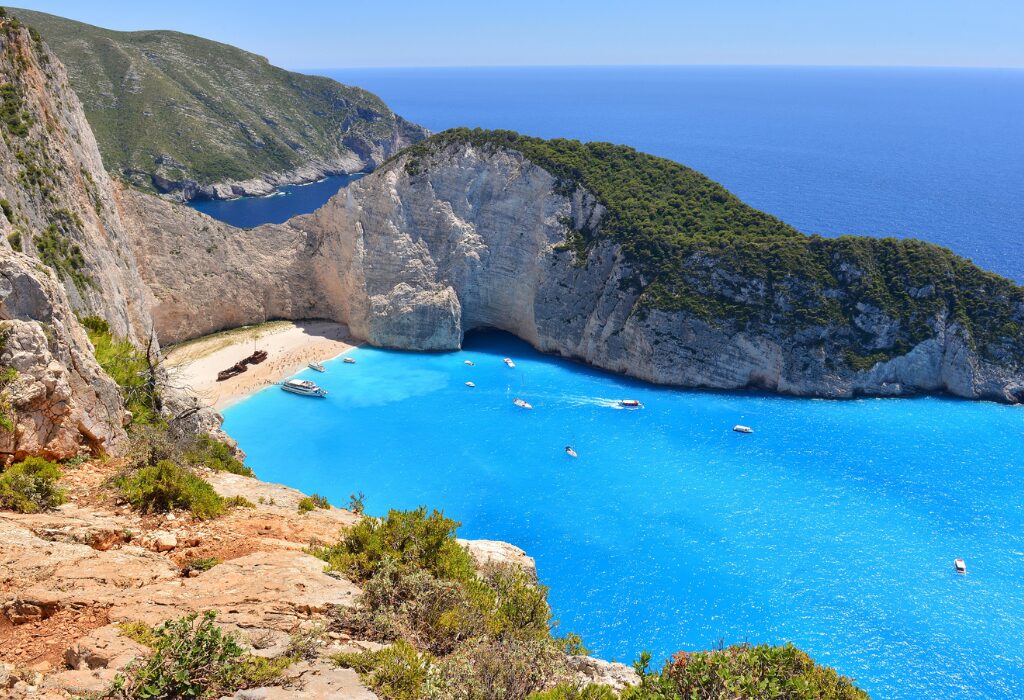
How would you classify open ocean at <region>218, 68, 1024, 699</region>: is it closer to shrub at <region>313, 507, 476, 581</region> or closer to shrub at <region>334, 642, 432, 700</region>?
shrub at <region>313, 507, 476, 581</region>

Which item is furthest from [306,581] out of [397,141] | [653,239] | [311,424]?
[397,141]

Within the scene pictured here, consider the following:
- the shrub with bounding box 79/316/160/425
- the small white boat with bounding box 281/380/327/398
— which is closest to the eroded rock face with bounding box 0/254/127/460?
the shrub with bounding box 79/316/160/425

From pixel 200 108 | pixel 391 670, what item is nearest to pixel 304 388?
pixel 391 670

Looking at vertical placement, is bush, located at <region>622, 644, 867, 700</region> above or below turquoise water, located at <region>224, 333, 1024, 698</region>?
above

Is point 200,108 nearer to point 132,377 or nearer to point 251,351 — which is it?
point 251,351

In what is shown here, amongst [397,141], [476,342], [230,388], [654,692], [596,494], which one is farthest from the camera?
[397,141]

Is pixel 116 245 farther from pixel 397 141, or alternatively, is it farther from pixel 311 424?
pixel 397 141
